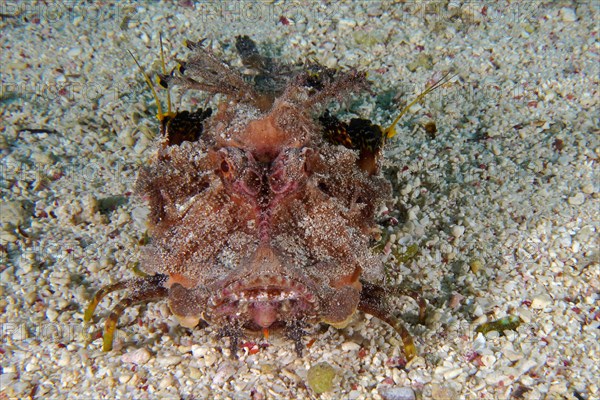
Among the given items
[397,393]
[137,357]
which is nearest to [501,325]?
[397,393]

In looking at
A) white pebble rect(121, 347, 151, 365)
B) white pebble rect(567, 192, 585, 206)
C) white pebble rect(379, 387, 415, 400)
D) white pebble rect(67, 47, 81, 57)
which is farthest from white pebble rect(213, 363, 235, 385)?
white pebble rect(67, 47, 81, 57)

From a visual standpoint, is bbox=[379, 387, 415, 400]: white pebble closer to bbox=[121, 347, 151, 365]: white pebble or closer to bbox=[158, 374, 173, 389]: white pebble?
bbox=[158, 374, 173, 389]: white pebble

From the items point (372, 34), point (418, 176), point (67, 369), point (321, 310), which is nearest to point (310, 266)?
point (321, 310)

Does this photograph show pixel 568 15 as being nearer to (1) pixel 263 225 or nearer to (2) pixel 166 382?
(1) pixel 263 225

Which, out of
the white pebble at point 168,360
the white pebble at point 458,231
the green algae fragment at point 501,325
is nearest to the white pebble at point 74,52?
the white pebble at point 168,360

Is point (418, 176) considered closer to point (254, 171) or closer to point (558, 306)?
point (558, 306)

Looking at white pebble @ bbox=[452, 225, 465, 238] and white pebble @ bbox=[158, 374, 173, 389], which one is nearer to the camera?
white pebble @ bbox=[158, 374, 173, 389]
